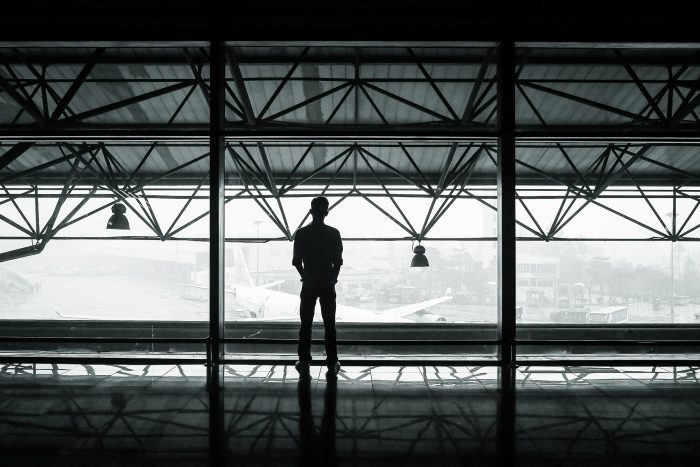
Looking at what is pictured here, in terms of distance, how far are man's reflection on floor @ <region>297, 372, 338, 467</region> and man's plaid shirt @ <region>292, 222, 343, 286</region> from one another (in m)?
1.04

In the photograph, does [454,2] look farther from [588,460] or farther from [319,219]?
[588,460]

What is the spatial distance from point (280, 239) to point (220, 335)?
20.9ft

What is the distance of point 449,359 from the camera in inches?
200

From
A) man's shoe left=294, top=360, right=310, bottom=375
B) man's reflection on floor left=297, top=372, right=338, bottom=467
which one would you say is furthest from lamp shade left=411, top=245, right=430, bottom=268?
man's reflection on floor left=297, top=372, right=338, bottom=467

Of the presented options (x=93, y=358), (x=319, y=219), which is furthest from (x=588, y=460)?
(x=93, y=358)

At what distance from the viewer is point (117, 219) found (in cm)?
899

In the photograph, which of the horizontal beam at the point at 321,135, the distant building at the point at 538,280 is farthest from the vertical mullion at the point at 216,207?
the distant building at the point at 538,280

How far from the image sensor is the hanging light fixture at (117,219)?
29.2ft

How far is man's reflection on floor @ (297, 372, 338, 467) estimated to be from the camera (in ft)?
9.02

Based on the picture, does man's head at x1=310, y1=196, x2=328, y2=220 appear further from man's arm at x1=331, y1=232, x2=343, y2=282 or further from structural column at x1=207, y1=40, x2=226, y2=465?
structural column at x1=207, y1=40, x2=226, y2=465

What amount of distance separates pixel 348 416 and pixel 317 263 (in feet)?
5.35

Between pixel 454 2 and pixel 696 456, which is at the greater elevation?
pixel 454 2

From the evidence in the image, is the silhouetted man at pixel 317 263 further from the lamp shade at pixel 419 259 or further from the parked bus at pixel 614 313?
the parked bus at pixel 614 313

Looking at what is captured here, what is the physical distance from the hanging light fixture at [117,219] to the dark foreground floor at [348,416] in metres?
4.45
